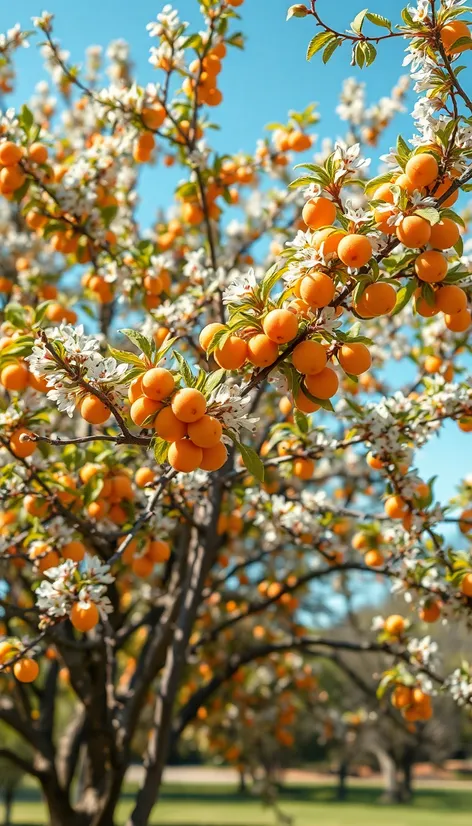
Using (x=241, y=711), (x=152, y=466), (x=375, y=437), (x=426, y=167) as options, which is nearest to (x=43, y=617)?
(x=152, y=466)

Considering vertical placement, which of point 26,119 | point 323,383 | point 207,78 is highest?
point 207,78

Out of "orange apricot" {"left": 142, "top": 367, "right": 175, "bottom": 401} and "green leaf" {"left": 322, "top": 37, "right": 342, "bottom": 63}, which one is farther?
"green leaf" {"left": 322, "top": 37, "right": 342, "bottom": 63}

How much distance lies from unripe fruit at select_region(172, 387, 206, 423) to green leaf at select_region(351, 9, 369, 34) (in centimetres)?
143

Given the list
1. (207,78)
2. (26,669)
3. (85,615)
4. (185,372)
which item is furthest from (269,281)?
(207,78)

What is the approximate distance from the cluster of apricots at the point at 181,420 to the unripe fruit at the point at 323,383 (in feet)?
1.05

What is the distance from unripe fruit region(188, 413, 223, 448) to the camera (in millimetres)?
1769

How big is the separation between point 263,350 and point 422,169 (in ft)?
2.43

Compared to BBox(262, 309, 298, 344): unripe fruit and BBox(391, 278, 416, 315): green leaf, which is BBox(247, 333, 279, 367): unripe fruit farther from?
BBox(391, 278, 416, 315): green leaf

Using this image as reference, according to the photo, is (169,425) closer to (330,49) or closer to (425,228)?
(425,228)

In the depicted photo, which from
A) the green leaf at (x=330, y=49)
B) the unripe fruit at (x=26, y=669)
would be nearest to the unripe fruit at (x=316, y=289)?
the green leaf at (x=330, y=49)

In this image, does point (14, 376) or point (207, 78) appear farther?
point (207, 78)

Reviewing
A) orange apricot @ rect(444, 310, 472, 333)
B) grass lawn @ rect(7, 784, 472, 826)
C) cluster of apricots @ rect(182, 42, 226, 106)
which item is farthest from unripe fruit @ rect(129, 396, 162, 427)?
grass lawn @ rect(7, 784, 472, 826)

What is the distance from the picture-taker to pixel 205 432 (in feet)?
5.79

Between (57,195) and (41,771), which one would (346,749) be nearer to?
(41,771)
